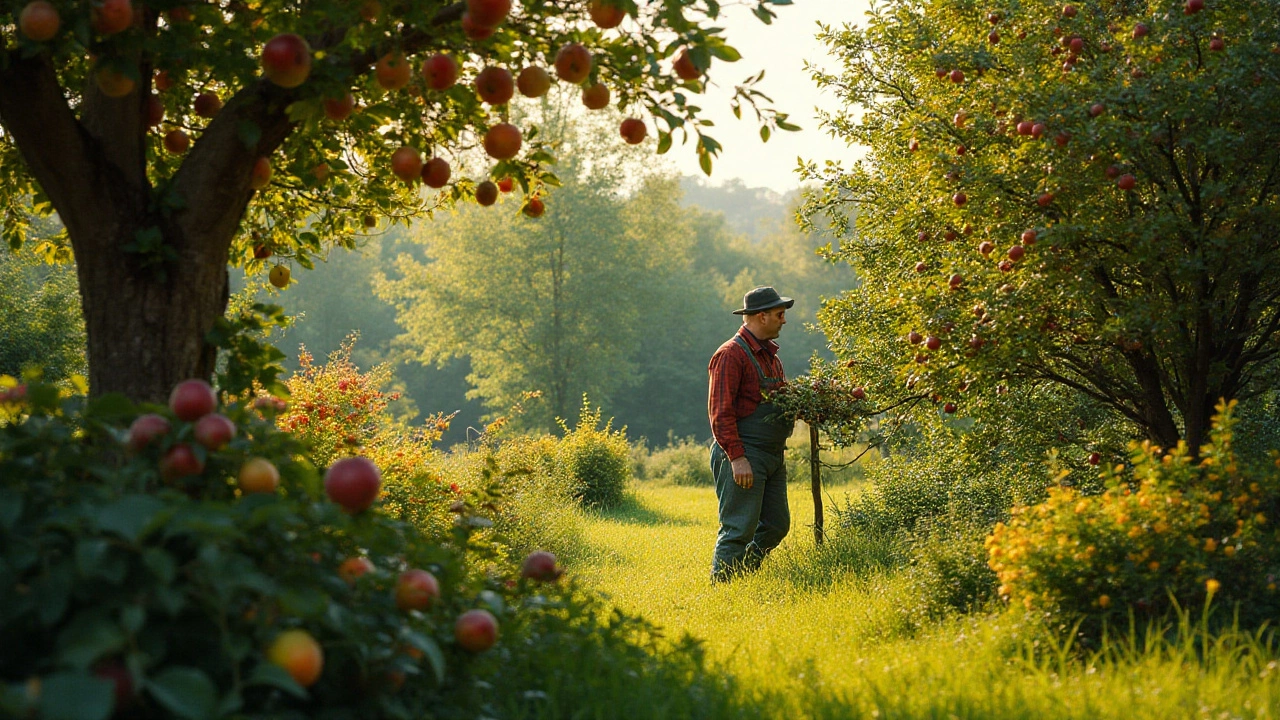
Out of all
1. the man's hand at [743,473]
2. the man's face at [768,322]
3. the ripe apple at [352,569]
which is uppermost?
the man's face at [768,322]

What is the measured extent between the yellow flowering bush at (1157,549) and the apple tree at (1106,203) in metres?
1.08

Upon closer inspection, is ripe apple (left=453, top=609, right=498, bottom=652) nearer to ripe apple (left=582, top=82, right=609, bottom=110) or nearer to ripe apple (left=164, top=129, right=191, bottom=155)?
ripe apple (left=582, top=82, right=609, bottom=110)

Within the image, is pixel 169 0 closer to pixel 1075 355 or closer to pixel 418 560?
pixel 418 560

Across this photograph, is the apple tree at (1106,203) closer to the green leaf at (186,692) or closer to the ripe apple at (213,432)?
the ripe apple at (213,432)

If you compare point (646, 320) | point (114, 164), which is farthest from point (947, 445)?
point (646, 320)

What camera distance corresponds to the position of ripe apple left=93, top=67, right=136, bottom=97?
→ 2.92 m

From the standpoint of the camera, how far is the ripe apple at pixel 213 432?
2.12 m

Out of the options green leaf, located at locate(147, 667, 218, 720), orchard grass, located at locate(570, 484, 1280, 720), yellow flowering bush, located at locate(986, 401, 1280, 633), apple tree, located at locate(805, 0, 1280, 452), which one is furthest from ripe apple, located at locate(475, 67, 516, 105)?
apple tree, located at locate(805, 0, 1280, 452)

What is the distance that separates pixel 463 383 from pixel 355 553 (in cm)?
4380

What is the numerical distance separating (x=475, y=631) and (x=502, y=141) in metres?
1.78

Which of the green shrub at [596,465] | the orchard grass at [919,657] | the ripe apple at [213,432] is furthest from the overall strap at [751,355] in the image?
the green shrub at [596,465]

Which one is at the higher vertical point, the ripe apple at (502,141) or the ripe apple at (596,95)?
the ripe apple at (596,95)

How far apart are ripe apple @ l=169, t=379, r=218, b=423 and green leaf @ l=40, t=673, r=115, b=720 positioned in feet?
2.83

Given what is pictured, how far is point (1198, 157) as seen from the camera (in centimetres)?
485
